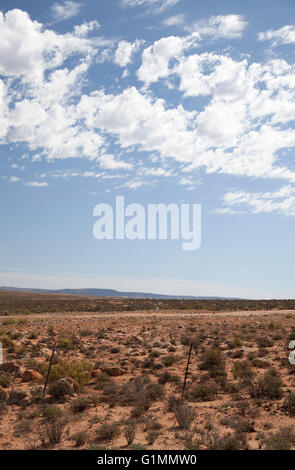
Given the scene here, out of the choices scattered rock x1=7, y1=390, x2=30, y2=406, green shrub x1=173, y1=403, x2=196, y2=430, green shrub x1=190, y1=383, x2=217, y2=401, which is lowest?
scattered rock x1=7, y1=390, x2=30, y2=406

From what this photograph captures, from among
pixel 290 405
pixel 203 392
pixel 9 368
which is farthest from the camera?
pixel 9 368

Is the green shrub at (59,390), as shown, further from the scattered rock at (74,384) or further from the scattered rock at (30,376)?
the scattered rock at (30,376)

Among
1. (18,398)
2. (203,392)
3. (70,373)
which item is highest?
(70,373)

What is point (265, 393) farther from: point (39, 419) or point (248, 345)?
point (248, 345)

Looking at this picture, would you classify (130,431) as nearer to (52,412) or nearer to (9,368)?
(52,412)

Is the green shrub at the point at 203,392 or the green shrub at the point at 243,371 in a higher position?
the green shrub at the point at 243,371

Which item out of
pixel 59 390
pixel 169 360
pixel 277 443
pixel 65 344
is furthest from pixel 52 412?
pixel 65 344

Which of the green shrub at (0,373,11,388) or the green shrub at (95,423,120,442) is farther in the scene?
the green shrub at (0,373,11,388)

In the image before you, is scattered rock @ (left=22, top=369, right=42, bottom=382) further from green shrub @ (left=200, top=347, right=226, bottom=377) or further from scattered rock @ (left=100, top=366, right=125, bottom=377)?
green shrub @ (left=200, top=347, right=226, bottom=377)

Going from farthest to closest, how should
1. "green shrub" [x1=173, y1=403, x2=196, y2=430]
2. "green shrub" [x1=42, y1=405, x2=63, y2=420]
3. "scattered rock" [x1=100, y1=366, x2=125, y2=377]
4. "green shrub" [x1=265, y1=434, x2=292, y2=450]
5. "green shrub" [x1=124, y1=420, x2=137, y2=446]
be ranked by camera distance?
1. "scattered rock" [x1=100, y1=366, x2=125, y2=377]
2. "green shrub" [x1=42, y1=405, x2=63, y2=420]
3. "green shrub" [x1=173, y1=403, x2=196, y2=430]
4. "green shrub" [x1=124, y1=420, x2=137, y2=446]
5. "green shrub" [x1=265, y1=434, x2=292, y2=450]

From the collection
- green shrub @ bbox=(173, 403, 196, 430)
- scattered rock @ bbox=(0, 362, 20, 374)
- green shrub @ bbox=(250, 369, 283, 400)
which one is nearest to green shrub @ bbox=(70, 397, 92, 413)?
green shrub @ bbox=(173, 403, 196, 430)

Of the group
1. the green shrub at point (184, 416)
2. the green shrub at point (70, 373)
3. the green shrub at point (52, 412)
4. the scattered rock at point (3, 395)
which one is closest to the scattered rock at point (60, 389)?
the green shrub at point (70, 373)

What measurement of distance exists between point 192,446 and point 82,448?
2.48 metres

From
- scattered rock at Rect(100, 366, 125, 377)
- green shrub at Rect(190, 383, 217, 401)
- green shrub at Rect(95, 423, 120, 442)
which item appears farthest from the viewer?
scattered rock at Rect(100, 366, 125, 377)
